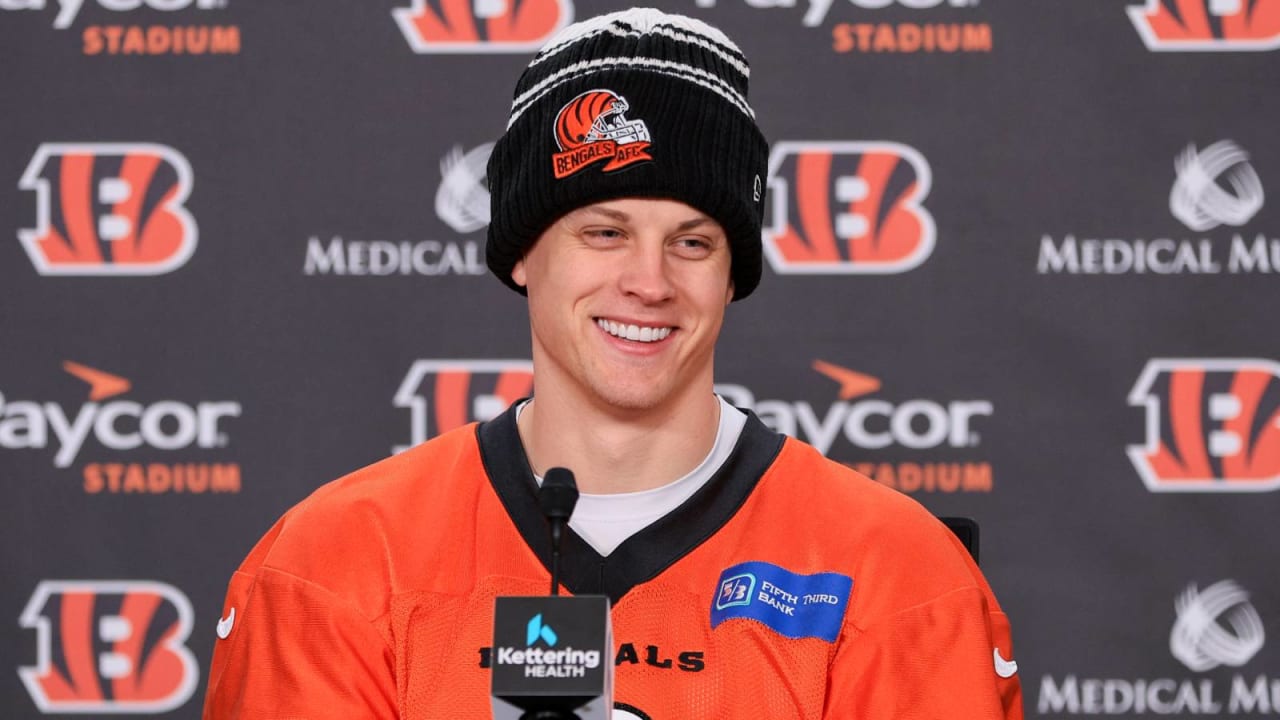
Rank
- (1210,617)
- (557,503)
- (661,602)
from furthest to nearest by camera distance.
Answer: (1210,617), (661,602), (557,503)

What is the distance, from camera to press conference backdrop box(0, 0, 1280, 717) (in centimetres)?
278

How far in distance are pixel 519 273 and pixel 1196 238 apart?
1497mm

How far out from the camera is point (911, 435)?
2791 mm

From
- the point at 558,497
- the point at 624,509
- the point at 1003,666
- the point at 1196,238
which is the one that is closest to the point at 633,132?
the point at 624,509

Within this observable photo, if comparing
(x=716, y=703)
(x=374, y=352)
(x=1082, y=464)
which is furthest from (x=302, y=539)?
(x=1082, y=464)

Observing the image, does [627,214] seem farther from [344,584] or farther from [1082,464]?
[1082,464]

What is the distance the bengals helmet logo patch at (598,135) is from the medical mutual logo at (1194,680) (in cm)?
157

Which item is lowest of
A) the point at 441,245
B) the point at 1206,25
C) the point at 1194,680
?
the point at 1194,680

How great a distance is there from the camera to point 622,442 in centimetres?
179

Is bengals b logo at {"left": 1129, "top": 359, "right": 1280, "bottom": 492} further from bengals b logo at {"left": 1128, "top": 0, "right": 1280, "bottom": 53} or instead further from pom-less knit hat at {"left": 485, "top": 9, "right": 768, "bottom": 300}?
pom-less knit hat at {"left": 485, "top": 9, "right": 768, "bottom": 300}

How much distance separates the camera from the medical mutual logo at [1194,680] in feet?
9.12

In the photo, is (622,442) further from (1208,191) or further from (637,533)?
(1208,191)

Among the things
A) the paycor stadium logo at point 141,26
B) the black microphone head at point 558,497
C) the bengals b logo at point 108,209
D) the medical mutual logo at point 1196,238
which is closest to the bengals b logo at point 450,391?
the bengals b logo at point 108,209

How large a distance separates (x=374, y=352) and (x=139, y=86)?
2.23 feet
